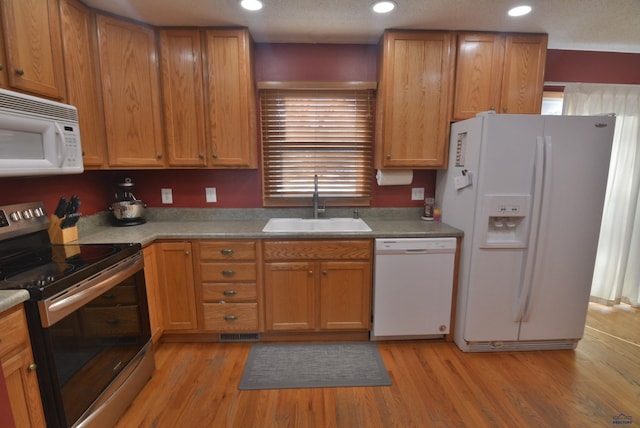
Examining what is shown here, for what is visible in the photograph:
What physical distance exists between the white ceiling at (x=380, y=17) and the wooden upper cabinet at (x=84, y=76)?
0.15 m

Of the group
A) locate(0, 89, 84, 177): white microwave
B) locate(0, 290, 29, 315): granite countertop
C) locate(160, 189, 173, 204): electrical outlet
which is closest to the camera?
locate(0, 290, 29, 315): granite countertop

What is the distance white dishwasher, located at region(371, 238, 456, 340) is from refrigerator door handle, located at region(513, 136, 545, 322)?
1.52 ft

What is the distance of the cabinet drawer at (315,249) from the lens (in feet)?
7.00

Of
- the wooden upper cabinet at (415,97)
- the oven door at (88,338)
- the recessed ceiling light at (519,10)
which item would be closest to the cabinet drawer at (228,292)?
the oven door at (88,338)

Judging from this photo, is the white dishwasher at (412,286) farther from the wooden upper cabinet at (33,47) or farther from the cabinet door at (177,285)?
the wooden upper cabinet at (33,47)

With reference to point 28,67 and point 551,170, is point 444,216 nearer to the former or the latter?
point 551,170

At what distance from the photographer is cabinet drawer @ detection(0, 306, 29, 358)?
3.36ft

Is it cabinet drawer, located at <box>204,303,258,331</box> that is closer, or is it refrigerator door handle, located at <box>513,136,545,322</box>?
refrigerator door handle, located at <box>513,136,545,322</box>

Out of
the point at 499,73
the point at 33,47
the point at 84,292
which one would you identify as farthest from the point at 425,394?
the point at 33,47

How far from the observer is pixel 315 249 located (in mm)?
2141

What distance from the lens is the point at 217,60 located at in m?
2.15

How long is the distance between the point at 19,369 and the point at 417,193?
2.71 meters

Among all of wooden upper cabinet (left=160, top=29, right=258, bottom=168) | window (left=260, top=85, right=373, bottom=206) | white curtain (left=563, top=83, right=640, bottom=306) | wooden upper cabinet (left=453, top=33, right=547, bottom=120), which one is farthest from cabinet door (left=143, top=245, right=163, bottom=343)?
white curtain (left=563, top=83, right=640, bottom=306)

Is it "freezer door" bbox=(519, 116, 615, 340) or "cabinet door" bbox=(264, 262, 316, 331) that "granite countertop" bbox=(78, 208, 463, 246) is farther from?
"freezer door" bbox=(519, 116, 615, 340)
